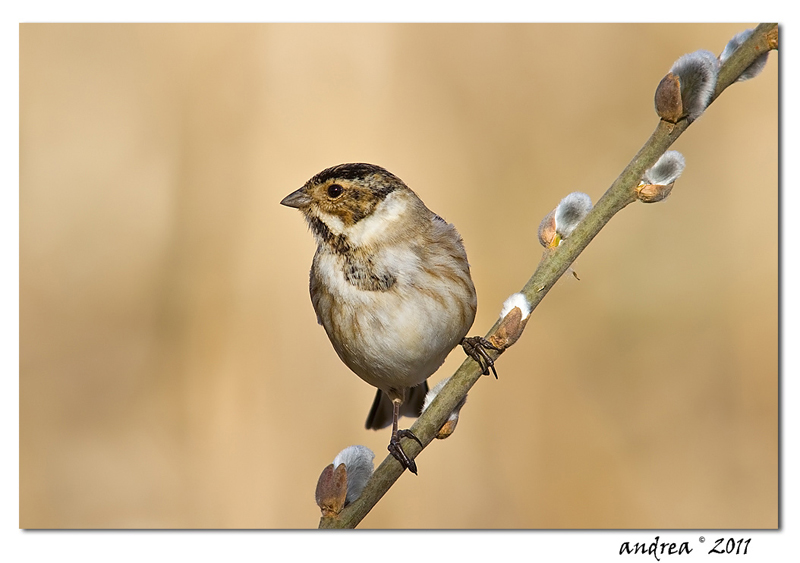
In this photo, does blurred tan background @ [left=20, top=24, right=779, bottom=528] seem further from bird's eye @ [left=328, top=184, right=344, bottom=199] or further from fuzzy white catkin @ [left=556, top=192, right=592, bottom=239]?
fuzzy white catkin @ [left=556, top=192, right=592, bottom=239]

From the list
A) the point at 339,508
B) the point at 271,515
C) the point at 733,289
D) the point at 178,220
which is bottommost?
the point at 271,515

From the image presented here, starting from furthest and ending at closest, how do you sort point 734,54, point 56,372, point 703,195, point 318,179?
point 703,195
point 56,372
point 318,179
point 734,54

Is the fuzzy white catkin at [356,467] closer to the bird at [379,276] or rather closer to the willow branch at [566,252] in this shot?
the willow branch at [566,252]

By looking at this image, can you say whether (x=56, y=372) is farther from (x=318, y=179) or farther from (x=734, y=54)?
(x=734, y=54)

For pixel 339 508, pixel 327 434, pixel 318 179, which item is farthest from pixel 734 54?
pixel 327 434

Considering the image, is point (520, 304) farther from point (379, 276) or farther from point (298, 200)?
point (298, 200)

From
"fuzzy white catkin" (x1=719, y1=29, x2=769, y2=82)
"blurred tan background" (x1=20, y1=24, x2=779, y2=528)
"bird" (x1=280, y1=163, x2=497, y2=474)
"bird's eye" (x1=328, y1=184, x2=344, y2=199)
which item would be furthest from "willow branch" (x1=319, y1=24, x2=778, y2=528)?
"blurred tan background" (x1=20, y1=24, x2=779, y2=528)

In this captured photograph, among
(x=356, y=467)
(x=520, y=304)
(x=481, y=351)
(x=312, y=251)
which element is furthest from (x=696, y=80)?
(x=312, y=251)
